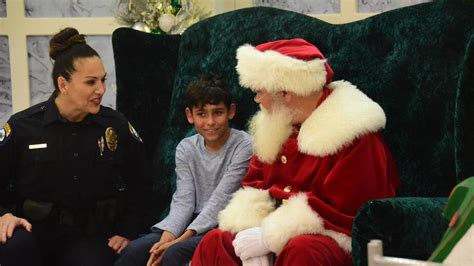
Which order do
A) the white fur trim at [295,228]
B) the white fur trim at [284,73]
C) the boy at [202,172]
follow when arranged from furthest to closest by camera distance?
the boy at [202,172] < the white fur trim at [284,73] < the white fur trim at [295,228]

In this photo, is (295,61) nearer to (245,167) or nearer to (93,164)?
(245,167)

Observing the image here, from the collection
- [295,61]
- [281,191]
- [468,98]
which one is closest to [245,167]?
[281,191]

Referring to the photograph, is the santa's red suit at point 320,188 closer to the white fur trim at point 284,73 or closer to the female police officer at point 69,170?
the white fur trim at point 284,73

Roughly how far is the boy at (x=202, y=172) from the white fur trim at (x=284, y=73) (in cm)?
29

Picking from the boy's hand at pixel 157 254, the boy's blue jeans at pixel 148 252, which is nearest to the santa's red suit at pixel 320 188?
the boy's blue jeans at pixel 148 252

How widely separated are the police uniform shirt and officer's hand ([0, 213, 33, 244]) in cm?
5

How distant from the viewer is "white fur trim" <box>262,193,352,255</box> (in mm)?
2078

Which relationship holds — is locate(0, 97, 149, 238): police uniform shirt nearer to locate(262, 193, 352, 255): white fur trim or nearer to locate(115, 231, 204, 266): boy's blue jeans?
locate(115, 231, 204, 266): boy's blue jeans

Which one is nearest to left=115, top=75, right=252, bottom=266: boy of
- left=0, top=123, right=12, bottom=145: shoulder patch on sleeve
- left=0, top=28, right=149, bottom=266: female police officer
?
left=0, top=28, right=149, bottom=266: female police officer

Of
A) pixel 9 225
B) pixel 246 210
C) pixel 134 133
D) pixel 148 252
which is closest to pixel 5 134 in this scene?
pixel 9 225

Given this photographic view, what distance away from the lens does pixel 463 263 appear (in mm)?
973

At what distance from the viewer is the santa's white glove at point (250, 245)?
2.12m

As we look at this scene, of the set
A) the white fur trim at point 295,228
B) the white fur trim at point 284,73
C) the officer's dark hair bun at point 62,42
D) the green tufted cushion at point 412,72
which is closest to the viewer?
the white fur trim at point 295,228

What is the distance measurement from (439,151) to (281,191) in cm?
50
